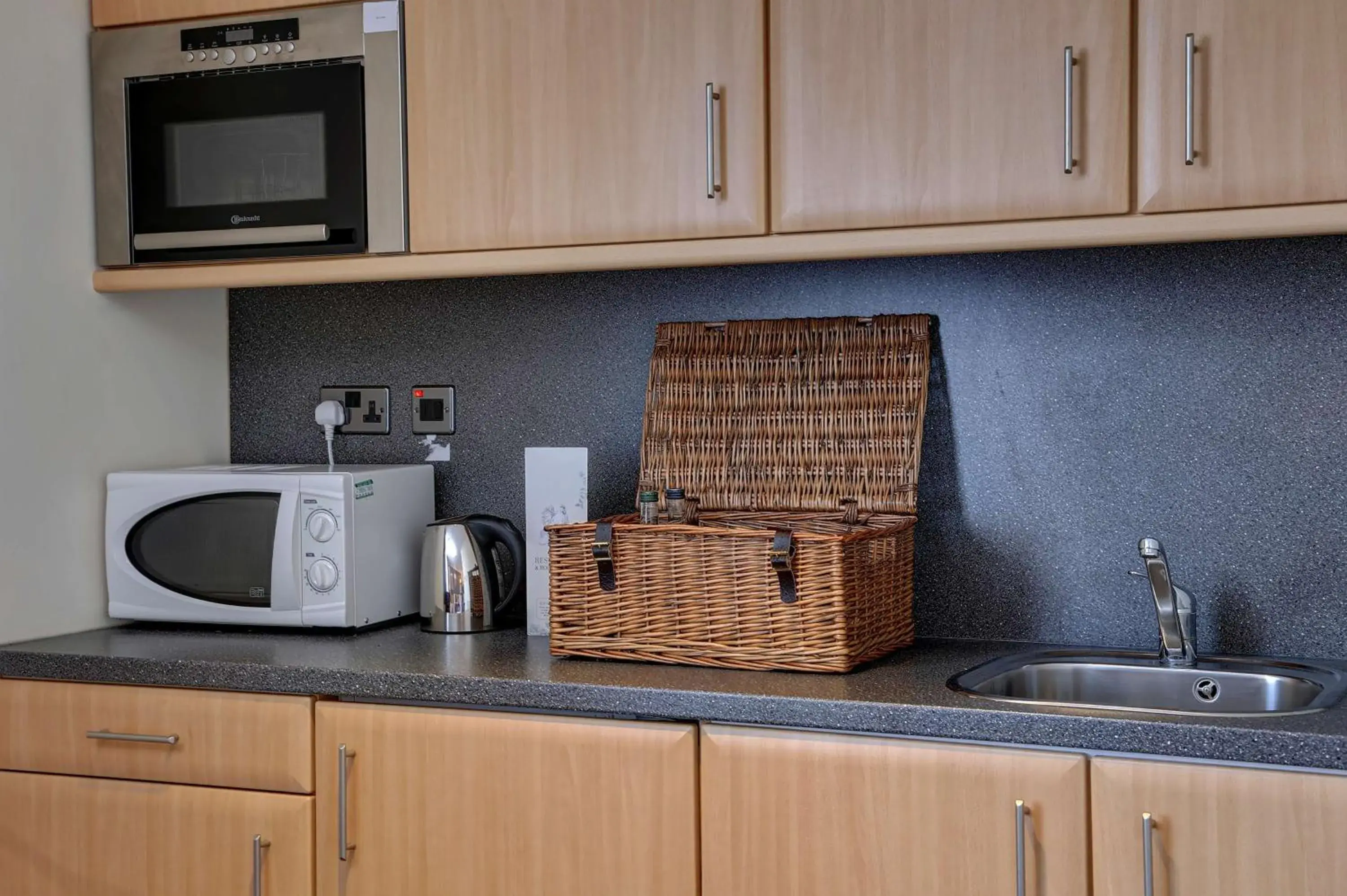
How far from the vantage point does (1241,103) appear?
1726 mm

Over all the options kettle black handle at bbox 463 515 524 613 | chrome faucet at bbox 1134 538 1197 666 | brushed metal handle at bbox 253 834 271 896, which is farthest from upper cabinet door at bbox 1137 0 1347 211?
brushed metal handle at bbox 253 834 271 896

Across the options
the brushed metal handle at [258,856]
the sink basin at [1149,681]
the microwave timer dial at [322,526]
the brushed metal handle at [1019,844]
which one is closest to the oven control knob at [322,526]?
the microwave timer dial at [322,526]

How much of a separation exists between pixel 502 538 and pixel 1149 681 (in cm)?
103

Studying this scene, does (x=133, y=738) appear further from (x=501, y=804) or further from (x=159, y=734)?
(x=501, y=804)

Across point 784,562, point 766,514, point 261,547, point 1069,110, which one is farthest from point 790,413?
point 261,547

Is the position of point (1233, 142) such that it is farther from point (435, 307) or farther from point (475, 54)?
point (435, 307)

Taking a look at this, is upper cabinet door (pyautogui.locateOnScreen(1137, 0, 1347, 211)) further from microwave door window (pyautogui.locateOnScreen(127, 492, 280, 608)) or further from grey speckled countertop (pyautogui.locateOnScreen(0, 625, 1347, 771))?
microwave door window (pyautogui.locateOnScreen(127, 492, 280, 608))

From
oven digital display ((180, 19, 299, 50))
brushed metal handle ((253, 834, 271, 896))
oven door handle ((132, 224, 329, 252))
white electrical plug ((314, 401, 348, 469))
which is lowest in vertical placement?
brushed metal handle ((253, 834, 271, 896))

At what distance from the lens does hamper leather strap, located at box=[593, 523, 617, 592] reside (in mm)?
1981

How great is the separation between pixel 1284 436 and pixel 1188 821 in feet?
2.35

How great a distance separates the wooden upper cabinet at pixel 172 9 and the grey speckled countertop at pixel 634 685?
1.02m

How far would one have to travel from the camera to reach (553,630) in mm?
2037

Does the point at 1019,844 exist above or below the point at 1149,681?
below

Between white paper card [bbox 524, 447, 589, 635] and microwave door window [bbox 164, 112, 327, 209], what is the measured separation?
560mm
